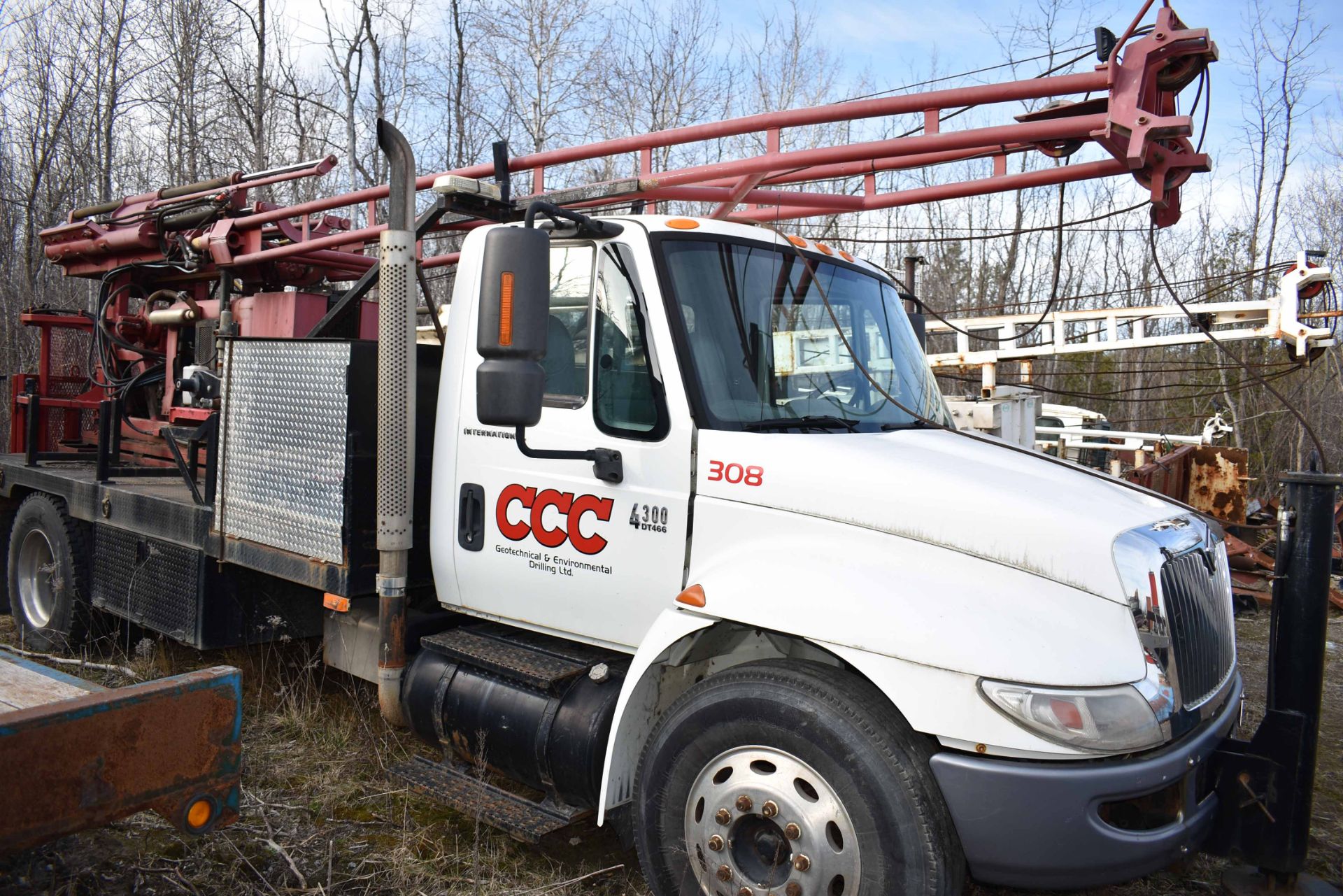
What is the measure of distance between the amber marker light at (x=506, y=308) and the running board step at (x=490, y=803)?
1.78 m

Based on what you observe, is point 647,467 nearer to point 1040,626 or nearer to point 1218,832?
point 1040,626

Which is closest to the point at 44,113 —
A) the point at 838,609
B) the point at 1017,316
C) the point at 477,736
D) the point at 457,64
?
the point at 457,64

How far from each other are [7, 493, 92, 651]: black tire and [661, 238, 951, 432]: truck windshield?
4847 mm

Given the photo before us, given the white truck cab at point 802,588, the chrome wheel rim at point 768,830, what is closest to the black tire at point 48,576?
the white truck cab at point 802,588

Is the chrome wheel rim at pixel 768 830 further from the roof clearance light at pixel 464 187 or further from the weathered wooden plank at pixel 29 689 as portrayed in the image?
the roof clearance light at pixel 464 187

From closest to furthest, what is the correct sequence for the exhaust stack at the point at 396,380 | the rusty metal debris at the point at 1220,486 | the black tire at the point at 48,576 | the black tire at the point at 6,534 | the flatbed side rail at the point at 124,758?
the flatbed side rail at the point at 124,758 → the exhaust stack at the point at 396,380 → the black tire at the point at 48,576 → the black tire at the point at 6,534 → the rusty metal debris at the point at 1220,486

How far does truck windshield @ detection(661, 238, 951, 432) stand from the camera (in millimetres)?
3342

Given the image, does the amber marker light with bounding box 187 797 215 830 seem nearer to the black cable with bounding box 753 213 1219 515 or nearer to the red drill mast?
the red drill mast

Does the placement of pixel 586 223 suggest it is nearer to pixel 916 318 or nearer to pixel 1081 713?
pixel 916 318

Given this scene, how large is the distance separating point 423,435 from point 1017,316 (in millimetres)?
10235

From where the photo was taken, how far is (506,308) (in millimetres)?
2930

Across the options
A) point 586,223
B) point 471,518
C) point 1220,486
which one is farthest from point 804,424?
point 1220,486

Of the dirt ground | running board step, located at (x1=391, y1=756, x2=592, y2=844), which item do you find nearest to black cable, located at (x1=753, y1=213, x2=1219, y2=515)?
the dirt ground

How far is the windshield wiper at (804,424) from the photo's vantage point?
10.8ft
